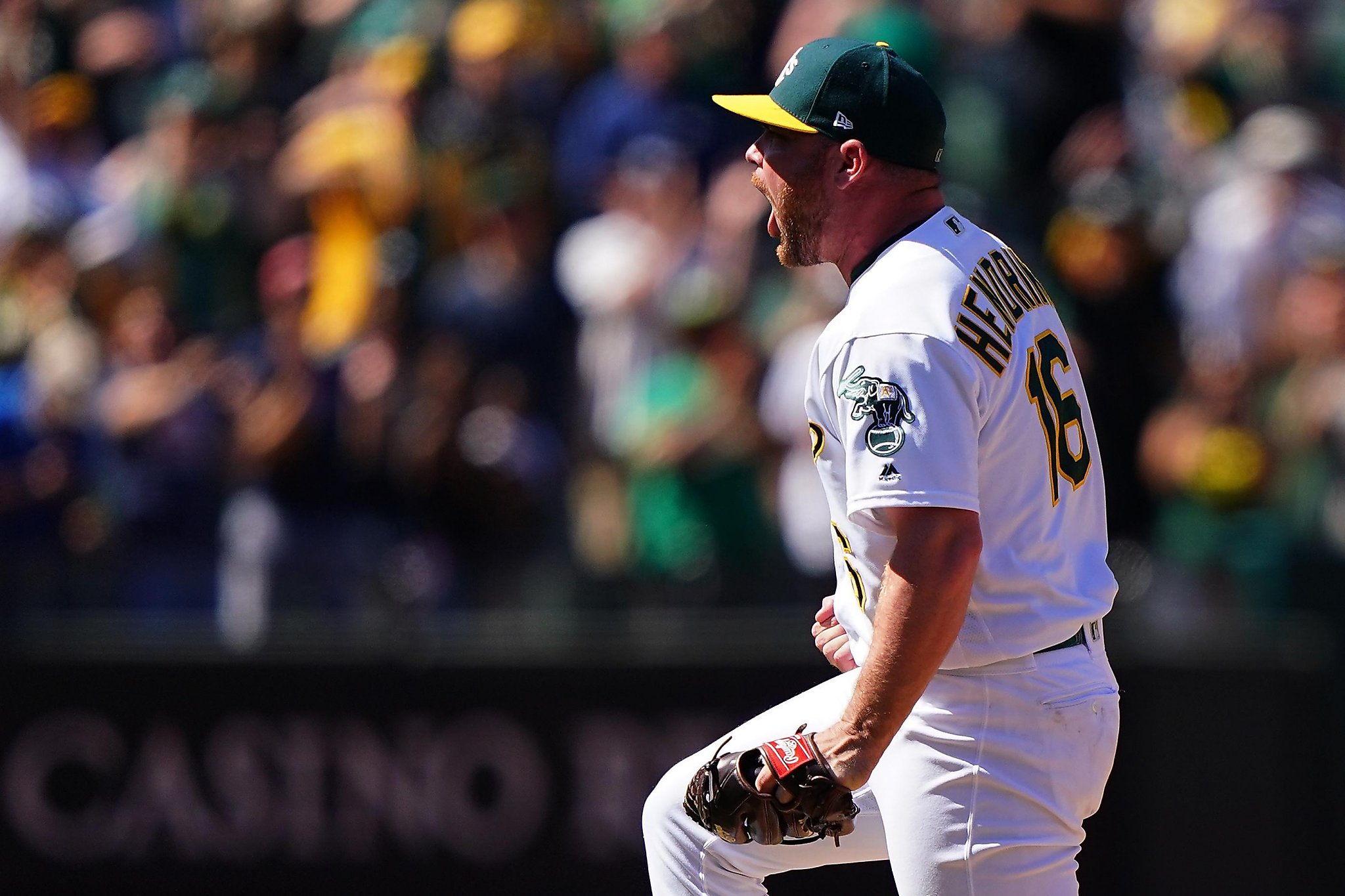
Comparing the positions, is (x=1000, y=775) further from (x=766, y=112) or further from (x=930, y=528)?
(x=766, y=112)

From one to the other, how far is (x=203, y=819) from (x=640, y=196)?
357 cm

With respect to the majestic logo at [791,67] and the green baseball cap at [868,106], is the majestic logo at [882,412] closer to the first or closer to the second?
the green baseball cap at [868,106]

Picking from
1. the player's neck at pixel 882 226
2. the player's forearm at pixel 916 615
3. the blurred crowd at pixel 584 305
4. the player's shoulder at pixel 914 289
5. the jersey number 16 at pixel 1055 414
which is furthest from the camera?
the blurred crowd at pixel 584 305

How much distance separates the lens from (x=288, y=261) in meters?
9.63

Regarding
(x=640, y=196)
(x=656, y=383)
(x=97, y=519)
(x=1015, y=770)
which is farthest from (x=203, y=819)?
(x=1015, y=770)

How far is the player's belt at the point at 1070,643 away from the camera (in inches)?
146

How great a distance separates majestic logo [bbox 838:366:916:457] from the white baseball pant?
52 centimetres

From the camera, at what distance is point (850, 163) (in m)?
3.77

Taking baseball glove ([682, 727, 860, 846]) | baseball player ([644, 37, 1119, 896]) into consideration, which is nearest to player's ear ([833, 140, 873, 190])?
baseball player ([644, 37, 1119, 896])

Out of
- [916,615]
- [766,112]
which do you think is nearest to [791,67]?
[766,112]

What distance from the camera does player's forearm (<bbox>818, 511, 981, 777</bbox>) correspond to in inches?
135

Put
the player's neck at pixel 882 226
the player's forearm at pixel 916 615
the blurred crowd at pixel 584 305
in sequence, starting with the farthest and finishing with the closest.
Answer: the blurred crowd at pixel 584 305
the player's neck at pixel 882 226
the player's forearm at pixel 916 615

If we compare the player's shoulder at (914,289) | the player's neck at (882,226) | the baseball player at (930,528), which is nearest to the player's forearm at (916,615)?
the baseball player at (930,528)

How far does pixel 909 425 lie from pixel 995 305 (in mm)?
365
